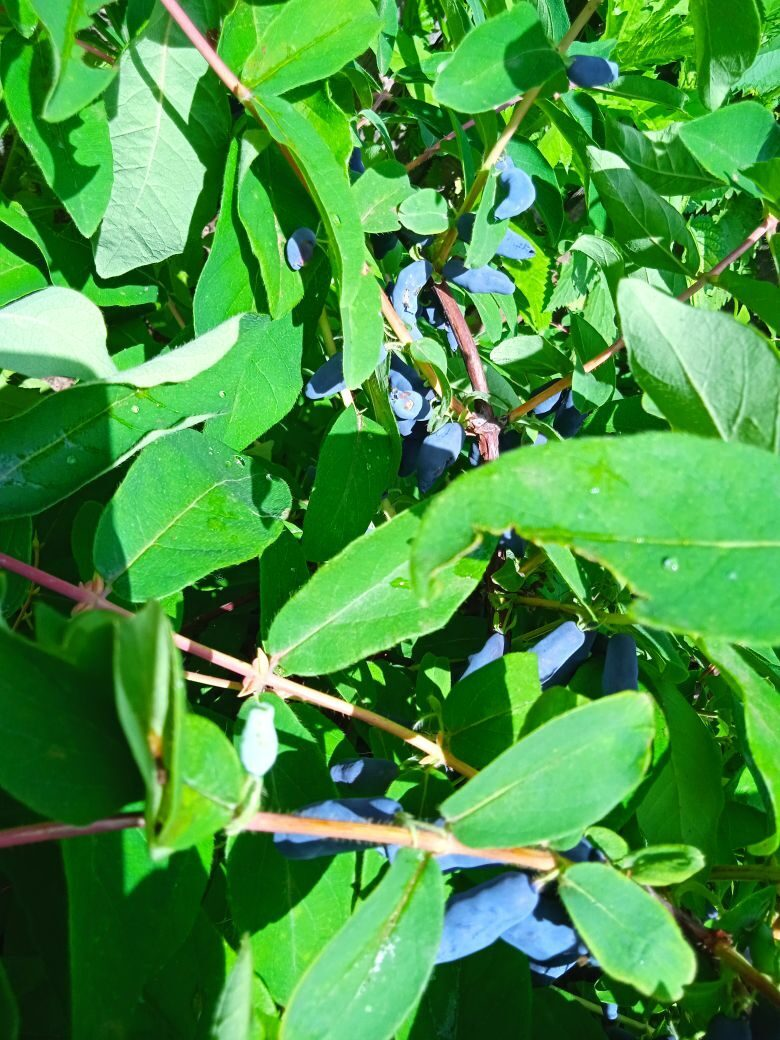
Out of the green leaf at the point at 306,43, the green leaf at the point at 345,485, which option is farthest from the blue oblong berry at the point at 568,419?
the green leaf at the point at 306,43

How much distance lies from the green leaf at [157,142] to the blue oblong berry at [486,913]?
72cm

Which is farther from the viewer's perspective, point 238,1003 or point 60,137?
point 60,137

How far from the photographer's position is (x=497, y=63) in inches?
31.2

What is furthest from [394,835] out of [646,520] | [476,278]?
[476,278]

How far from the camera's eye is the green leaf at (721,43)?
2.73ft

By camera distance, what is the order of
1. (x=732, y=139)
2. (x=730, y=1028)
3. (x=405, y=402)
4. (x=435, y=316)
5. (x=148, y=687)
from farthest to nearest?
1. (x=435, y=316)
2. (x=405, y=402)
3. (x=732, y=139)
4. (x=730, y=1028)
5. (x=148, y=687)

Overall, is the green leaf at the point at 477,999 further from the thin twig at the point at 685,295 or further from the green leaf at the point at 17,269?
the green leaf at the point at 17,269

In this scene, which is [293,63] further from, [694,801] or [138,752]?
[694,801]

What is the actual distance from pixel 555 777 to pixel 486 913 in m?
0.14

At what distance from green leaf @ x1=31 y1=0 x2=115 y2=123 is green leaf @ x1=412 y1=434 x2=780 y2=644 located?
40cm

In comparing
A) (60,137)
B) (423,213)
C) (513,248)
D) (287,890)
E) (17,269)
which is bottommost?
(287,890)

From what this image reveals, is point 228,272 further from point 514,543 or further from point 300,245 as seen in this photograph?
point 514,543

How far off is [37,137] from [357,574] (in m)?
0.54

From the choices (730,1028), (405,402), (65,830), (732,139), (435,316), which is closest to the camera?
(65,830)
